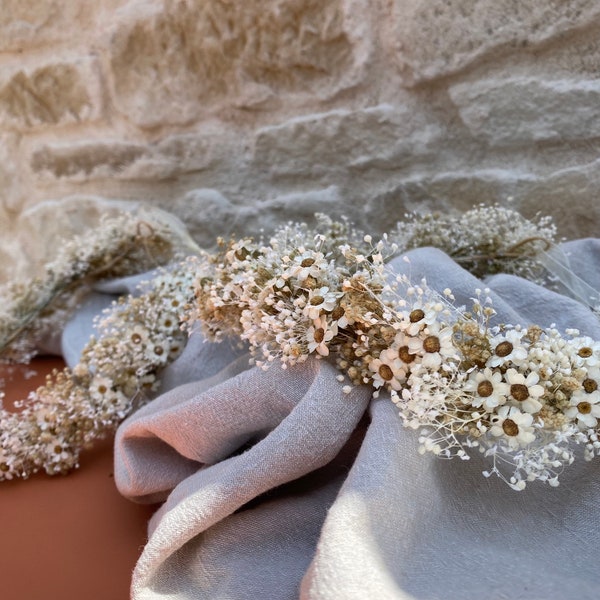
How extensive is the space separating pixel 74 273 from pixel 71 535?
734mm

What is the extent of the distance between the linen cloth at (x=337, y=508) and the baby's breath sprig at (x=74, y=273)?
0.68m

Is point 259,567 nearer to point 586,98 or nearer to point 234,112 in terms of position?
point 586,98

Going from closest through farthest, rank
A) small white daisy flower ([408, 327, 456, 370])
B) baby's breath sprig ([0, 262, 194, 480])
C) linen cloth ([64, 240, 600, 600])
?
1. linen cloth ([64, 240, 600, 600])
2. small white daisy flower ([408, 327, 456, 370])
3. baby's breath sprig ([0, 262, 194, 480])

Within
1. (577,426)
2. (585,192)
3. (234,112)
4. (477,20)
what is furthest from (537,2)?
(577,426)

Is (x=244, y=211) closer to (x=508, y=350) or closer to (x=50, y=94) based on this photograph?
(x=50, y=94)

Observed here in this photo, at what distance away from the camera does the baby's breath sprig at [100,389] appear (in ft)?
3.24

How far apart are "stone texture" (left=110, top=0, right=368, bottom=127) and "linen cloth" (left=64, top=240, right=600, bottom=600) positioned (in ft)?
2.60

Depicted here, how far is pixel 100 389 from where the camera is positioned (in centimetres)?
104

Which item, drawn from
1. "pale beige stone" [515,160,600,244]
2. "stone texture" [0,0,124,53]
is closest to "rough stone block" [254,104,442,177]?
"pale beige stone" [515,160,600,244]

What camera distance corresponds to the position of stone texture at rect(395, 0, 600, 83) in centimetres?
118

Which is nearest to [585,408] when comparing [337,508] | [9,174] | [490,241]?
[337,508]

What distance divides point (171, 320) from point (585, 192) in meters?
0.86

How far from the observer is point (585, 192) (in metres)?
1.25

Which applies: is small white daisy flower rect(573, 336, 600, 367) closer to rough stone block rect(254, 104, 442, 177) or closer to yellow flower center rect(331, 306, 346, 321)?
yellow flower center rect(331, 306, 346, 321)
